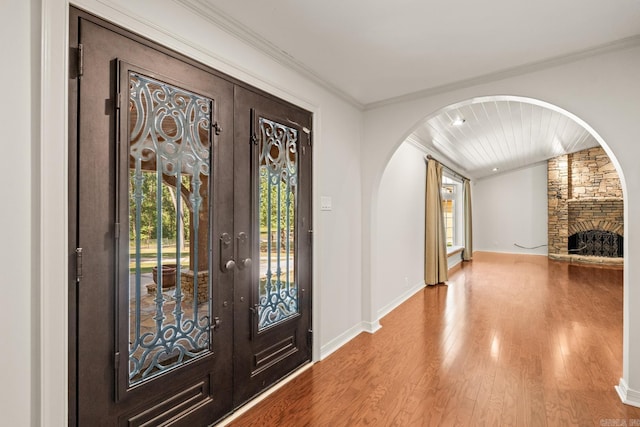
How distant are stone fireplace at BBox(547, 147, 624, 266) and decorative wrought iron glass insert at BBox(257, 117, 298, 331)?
8.96 m

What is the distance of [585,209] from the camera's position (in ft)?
26.8

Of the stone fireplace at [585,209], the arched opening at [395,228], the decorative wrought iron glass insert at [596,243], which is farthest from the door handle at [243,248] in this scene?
the decorative wrought iron glass insert at [596,243]

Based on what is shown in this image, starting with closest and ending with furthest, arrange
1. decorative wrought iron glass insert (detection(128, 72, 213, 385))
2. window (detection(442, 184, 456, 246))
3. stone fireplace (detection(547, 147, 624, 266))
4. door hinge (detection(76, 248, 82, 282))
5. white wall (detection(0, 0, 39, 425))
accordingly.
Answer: white wall (detection(0, 0, 39, 425))
door hinge (detection(76, 248, 82, 282))
decorative wrought iron glass insert (detection(128, 72, 213, 385))
stone fireplace (detection(547, 147, 624, 266))
window (detection(442, 184, 456, 246))

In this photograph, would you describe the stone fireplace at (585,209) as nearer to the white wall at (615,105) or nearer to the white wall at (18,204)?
the white wall at (615,105)

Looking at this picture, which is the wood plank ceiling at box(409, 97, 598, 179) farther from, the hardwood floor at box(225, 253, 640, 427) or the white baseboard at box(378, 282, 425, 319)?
the white baseboard at box(378, 282, 425, 319)

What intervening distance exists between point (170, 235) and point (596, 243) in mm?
10432

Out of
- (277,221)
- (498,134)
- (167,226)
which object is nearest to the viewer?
(167,226)

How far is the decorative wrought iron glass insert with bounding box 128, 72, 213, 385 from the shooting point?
1510 millimetres

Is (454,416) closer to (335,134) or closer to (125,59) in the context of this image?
(335,134)

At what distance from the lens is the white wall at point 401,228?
13.3 ft

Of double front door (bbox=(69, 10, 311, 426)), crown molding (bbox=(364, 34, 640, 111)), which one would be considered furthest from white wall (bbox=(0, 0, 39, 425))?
crown molding (bbox=(364, 34, 640, 111))

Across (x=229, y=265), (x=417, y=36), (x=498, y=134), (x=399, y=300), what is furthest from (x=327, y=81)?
(x=498, y=134)

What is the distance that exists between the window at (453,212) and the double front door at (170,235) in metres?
7.00

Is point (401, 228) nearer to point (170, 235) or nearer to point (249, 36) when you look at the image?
point (249, 36)
